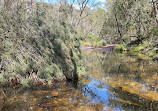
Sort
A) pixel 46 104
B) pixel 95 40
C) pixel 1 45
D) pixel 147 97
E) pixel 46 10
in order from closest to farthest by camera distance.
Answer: pixel 46 104 < pixel 147 97 < pixel 1 45 < pixel 46 10 < pixel 95 40

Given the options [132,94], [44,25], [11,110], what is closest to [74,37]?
[44,25]

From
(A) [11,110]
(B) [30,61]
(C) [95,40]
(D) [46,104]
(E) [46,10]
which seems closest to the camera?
(A) [11,110]

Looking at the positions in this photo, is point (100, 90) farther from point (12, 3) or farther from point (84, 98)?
point (12, 3)

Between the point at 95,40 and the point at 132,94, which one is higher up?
the point at 95,40

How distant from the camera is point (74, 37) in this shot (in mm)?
6500

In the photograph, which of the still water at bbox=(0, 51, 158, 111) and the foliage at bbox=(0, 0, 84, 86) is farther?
the foliage at bbox=(0, 0, 84, 86)

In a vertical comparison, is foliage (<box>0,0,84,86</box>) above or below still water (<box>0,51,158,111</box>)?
above

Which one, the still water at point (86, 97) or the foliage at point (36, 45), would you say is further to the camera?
the foliage at point (36, 45)

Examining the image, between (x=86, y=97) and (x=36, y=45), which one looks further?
(x=36, y=45)

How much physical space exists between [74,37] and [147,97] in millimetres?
3859

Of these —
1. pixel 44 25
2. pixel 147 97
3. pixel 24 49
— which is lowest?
pixel 147 97

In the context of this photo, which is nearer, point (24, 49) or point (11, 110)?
point (11, 110)

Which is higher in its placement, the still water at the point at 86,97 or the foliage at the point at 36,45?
the foliage at the point at 36,45

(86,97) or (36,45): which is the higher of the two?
(36,45)
